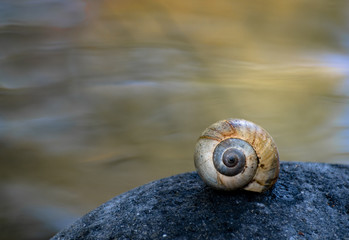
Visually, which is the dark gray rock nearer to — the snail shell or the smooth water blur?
the snail shell

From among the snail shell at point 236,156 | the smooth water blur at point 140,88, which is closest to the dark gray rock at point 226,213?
the snail shell at point 236,156

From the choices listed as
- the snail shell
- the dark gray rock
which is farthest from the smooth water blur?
the snail shell

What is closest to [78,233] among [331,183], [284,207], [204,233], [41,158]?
[204,233]

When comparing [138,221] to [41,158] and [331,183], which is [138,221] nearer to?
[331,183]

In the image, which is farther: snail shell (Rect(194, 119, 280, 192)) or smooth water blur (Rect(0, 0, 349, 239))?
smooth water blur (Rect(0, 0, 349, 239))

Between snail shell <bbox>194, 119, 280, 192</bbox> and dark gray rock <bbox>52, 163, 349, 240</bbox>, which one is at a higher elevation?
snail shell <bbox>194, 119, 280, 192</bbox>

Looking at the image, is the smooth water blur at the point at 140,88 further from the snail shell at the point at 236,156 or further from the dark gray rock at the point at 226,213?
the snail shell at the point at 236,156
